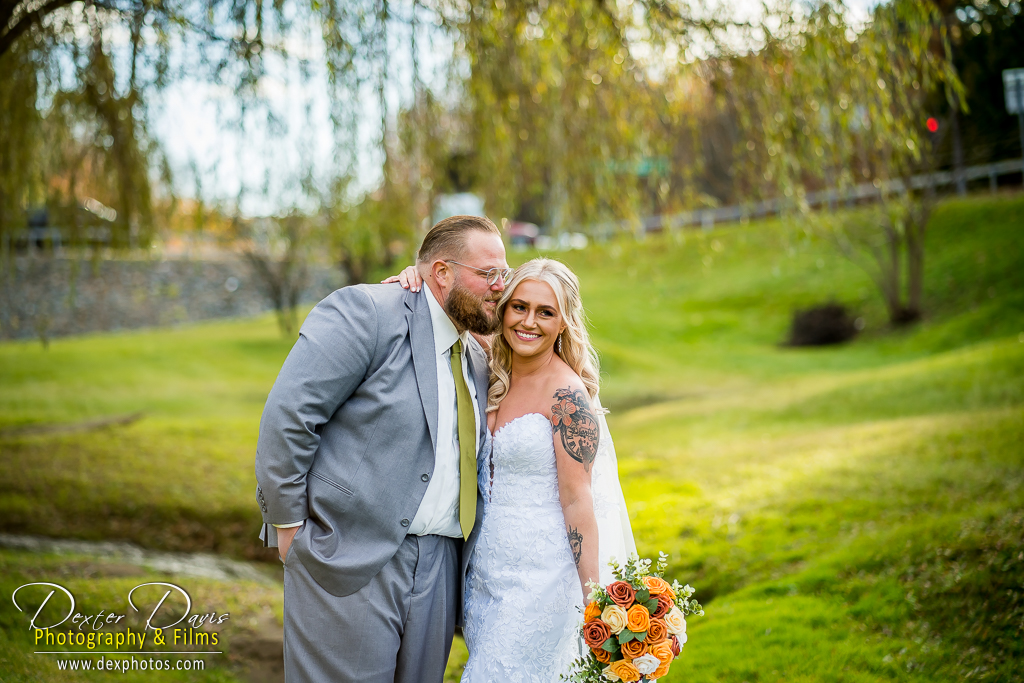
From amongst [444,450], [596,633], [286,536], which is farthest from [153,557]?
[596,633]

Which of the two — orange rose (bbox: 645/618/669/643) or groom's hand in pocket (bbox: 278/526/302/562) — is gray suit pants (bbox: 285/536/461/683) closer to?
groom's hand in pocket (bbox: 278/526/302/562)

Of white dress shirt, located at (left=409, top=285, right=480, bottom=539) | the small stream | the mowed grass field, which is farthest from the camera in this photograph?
A: the small stream

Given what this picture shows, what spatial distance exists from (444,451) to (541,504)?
440 mm

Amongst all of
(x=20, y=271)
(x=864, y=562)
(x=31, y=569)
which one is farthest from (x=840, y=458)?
(x=20, y=271)

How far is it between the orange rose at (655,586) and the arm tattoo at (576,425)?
477 mm

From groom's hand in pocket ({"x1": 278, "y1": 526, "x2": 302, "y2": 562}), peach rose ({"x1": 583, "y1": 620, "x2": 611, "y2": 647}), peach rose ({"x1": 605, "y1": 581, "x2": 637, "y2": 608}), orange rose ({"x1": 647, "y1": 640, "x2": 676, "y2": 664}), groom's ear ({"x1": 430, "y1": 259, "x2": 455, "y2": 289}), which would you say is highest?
groom's ear ({"x1": 430, "y1": 259, "x2": 455, "y2": 289})

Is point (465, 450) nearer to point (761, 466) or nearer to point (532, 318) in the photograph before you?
point (532, 318)

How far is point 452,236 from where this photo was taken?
2984 mm

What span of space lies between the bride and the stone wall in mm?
17150

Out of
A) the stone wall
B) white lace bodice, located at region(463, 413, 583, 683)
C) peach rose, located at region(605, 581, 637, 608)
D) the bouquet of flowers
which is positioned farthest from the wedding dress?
the stone wall

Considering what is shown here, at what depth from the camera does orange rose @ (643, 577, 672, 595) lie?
2.54 m

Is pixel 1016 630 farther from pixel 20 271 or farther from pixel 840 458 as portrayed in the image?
pixel 20 271

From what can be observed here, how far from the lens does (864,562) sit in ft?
16.4

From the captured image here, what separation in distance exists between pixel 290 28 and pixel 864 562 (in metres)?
5.62
